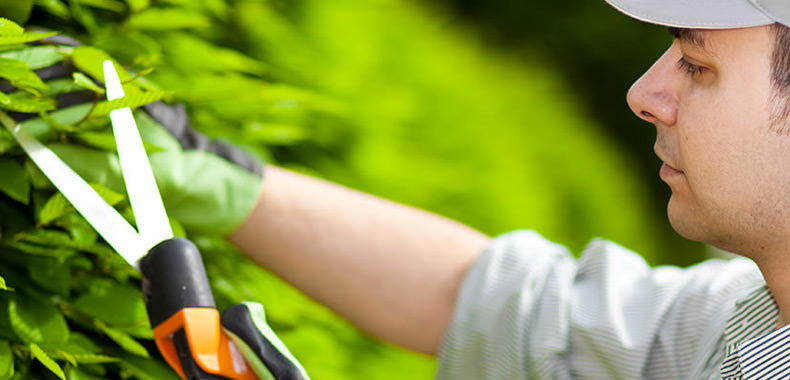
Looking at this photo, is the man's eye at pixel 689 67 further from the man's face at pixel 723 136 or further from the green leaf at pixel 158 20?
the green leaf at pixel 158 20

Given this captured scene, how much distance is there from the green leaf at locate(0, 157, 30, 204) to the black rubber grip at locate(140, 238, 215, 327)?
123 millimetres

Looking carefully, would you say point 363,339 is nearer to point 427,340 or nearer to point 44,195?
point 427,340

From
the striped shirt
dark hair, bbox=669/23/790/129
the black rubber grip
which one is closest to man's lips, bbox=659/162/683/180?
dark hair, bbox=669/23/790/129

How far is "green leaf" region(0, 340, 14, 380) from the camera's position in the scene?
2.11ft

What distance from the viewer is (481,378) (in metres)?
1.08

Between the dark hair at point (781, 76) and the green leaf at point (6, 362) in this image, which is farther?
the dark hair at point (781, 76)

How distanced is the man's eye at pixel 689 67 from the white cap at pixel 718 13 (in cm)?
6

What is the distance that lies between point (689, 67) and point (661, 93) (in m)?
0.03

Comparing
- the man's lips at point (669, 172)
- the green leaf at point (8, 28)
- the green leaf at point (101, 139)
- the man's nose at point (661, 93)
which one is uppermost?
the man's nose at point (661, 93)

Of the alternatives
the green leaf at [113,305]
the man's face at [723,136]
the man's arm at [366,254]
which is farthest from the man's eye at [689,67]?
the green leaf at [113,305]

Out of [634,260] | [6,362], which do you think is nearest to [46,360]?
[6,362]

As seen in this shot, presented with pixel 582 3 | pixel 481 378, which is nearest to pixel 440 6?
pixel 582 3

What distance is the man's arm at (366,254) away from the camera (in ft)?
3.53

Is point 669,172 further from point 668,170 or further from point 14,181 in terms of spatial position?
point 14,181
